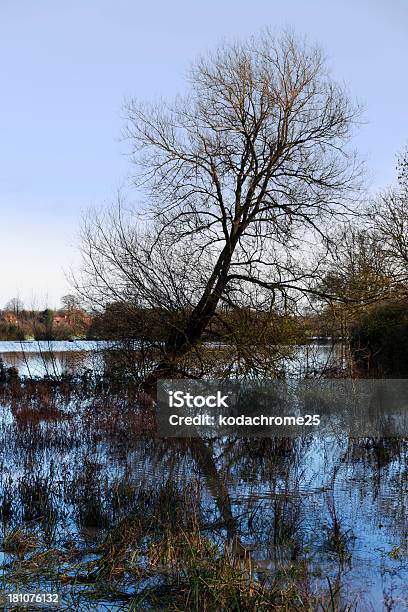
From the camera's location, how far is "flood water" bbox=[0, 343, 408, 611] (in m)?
5.31

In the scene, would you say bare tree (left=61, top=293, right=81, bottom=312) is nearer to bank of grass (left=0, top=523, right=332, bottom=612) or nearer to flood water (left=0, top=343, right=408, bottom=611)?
flood water (left=0, top=343, right=408, bottom=611)

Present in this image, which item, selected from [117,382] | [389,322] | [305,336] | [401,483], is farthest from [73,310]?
[389,322]

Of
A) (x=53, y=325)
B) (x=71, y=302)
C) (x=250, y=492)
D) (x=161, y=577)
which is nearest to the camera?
(x=161, y=577)

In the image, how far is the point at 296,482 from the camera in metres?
7.89

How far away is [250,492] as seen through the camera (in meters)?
7.45

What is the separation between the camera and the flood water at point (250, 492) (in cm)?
531

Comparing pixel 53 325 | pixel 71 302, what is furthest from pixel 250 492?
pixel 53 325

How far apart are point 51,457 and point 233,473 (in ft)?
7.79

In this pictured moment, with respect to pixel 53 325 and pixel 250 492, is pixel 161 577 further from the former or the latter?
pixel 53 325

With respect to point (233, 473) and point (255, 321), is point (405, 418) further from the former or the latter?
point (233, 473)

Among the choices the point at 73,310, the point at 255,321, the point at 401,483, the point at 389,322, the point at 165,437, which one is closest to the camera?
the point at 401,483

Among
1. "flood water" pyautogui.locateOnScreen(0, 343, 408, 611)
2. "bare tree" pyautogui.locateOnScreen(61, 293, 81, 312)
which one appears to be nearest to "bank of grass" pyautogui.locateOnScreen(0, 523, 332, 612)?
"flood water" pyautogui.locateOnScreen(0, 343, 408, 611)

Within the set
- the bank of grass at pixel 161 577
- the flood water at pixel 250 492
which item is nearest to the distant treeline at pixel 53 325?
the flood water at pixel 250 492

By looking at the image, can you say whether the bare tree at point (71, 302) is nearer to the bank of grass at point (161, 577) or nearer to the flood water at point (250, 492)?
the flood water at point (250, 492)
